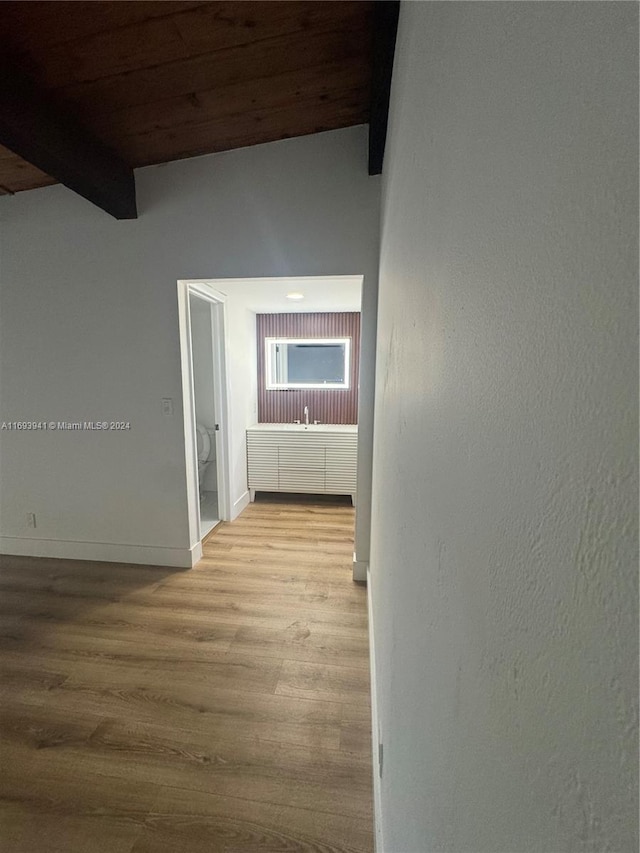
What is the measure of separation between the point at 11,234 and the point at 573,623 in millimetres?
3269

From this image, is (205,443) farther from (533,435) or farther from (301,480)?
(533,435)

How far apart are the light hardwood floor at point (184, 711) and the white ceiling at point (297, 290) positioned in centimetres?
199

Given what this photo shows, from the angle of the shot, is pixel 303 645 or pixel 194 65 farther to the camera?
pixel 303 645

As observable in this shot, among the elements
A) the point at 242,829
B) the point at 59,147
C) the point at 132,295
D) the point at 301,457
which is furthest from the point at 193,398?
the point at 242,829

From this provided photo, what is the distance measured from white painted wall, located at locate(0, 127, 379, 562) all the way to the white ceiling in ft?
0.80

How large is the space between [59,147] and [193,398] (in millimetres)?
1407

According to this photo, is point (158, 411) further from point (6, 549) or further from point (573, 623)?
point (573, 623)

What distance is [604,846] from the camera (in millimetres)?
190

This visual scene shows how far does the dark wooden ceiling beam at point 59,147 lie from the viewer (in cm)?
146

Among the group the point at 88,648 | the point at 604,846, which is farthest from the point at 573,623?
the point at 88,648

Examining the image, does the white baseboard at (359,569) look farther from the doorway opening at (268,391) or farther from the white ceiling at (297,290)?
the white ceiling at (297,290)

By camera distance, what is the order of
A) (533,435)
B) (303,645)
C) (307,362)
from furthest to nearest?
(307,362), (303,645), (533,435)

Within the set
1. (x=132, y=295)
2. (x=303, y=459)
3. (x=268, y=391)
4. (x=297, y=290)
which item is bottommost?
(x=303, y=459)

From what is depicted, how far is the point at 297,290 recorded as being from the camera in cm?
297
